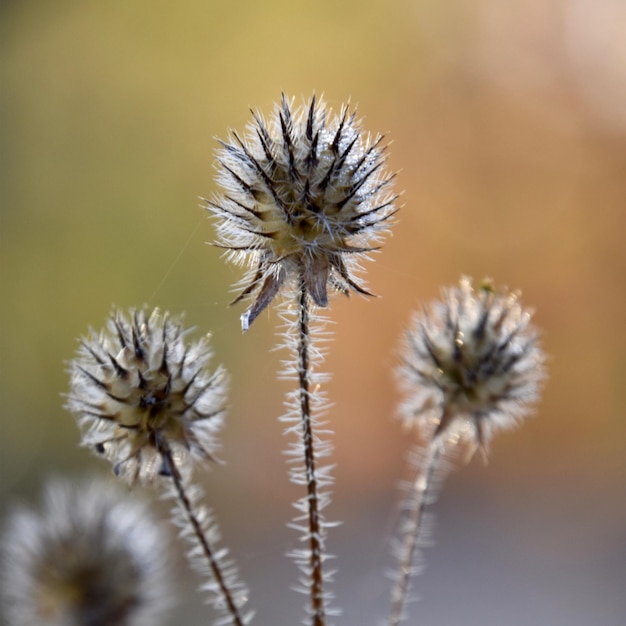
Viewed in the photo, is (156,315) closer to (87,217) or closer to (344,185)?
(344,185)

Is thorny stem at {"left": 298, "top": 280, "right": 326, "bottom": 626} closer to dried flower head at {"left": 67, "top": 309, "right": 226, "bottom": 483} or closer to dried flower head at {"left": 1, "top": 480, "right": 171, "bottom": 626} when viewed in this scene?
dried flower head at {"left": 67, "top": 309, "right": 226, "bottom": 483}

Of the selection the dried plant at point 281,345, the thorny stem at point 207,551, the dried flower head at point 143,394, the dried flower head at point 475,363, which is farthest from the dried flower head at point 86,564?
the dried flower head at point 475,363

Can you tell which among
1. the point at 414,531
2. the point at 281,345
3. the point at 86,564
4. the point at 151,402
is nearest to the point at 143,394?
the point at 151,402

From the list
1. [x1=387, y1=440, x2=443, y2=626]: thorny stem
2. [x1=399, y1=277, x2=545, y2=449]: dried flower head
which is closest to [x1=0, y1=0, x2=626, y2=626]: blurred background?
[x1=399, y1=277, x2=545, y2=449]: dried flower head

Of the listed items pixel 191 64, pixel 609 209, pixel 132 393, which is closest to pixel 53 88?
pixel 191 64

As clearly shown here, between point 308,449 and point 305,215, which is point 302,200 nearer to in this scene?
point 305,215

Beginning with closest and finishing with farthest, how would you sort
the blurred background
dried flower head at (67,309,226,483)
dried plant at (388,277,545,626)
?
1. dried flower head at (67,309,226,483)
2. dried plant at (388,277,545,626)
3. the blurred background
